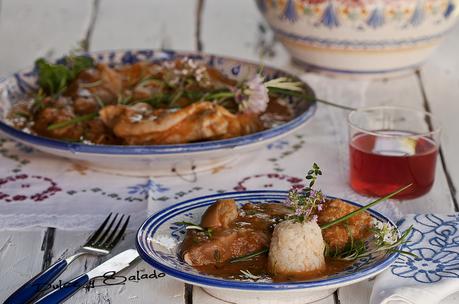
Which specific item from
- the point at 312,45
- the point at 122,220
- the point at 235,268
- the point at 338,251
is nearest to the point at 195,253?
the point at 235,268

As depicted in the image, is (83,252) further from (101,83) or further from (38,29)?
(38,29)

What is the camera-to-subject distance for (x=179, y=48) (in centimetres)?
306

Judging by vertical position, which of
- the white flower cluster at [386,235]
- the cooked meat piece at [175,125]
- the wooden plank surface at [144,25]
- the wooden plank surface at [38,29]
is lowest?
the wooden plank surface at [38,29]

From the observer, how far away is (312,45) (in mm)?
2670

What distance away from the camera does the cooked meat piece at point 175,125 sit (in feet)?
6.54

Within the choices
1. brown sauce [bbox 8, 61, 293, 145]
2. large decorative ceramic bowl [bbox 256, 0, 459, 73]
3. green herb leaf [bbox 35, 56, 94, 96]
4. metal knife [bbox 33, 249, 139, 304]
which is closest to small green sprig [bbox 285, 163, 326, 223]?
metal knife [bbox 33, 249, 139, 304]

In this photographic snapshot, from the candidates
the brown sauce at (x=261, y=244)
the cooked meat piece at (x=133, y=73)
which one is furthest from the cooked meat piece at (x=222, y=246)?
the cooked meat piece at (x=133, y=73)

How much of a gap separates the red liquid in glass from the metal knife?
55cm

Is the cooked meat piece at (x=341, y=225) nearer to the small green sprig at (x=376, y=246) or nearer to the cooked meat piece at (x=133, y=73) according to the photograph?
the small green sprig at (x=376, y=246)

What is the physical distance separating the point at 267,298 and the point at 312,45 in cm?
134

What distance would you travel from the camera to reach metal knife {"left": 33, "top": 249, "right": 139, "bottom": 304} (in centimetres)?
147

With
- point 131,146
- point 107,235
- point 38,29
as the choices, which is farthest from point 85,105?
point 38,29

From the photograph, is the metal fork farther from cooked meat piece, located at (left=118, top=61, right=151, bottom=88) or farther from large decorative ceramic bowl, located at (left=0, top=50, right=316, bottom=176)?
cooked meat piece, located at (left=118, top=61, right=151, bottom=88)

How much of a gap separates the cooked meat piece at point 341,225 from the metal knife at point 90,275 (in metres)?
0.33
